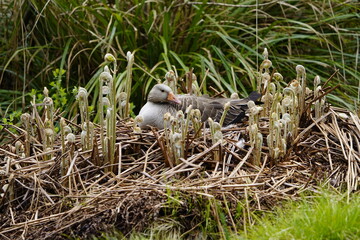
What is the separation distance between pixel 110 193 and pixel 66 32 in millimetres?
3734

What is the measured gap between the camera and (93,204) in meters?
3.62

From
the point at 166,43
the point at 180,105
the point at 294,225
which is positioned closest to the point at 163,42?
the point at 166,43

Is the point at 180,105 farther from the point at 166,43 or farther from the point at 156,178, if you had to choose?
the point at 166,43

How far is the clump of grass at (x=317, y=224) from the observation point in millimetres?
3074

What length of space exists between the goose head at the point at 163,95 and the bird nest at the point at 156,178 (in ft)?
1.84

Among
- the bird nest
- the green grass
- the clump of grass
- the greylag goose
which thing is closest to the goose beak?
the greylag goose

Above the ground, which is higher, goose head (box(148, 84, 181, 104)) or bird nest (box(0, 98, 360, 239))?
goose head (box(148, 84, 181, 104))

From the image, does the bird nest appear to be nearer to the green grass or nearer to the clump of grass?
the green grass

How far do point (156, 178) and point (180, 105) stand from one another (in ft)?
3.99

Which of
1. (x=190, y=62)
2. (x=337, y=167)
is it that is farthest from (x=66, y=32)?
(x=337, y=167)

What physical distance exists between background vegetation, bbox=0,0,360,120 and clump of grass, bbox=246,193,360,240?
10.6 ft

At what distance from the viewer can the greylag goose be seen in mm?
4875

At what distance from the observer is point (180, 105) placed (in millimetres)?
5004

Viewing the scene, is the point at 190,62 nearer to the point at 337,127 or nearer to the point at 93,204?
the point at 337,127
